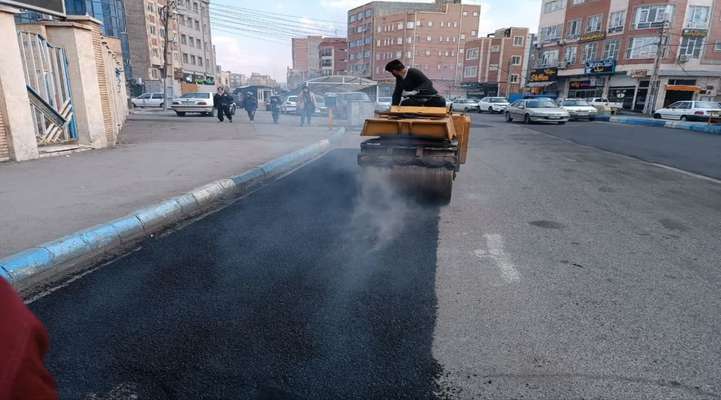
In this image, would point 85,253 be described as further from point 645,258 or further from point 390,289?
point 645,258

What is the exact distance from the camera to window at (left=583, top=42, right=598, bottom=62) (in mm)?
46312

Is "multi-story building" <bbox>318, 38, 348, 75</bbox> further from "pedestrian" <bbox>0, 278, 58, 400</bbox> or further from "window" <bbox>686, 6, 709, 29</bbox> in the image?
"pedestrian" <bbox>0, 278, 58, 400</bbox>

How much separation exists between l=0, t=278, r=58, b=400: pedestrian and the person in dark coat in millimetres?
6154

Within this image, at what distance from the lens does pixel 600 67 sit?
44.5 m

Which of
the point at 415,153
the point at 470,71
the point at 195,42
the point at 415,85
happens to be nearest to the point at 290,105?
the point at 415,85

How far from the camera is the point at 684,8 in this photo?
131ft

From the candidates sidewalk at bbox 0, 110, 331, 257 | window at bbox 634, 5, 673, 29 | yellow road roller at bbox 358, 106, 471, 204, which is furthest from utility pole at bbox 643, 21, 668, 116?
yellow road roller at bbox 358, 106, 471, 204

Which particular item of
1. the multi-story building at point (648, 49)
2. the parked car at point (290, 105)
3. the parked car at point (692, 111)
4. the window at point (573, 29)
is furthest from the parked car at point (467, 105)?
the parked car at point (290, 105)

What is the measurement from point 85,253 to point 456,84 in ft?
277

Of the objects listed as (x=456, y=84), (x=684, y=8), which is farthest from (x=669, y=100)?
(x=456, y=84)

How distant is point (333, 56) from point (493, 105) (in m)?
85.8

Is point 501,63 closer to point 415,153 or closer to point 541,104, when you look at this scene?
point 541,104

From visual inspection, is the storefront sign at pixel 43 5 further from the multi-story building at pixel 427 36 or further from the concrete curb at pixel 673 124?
the multi-story building at pixel 427 36

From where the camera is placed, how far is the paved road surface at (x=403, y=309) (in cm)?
228
